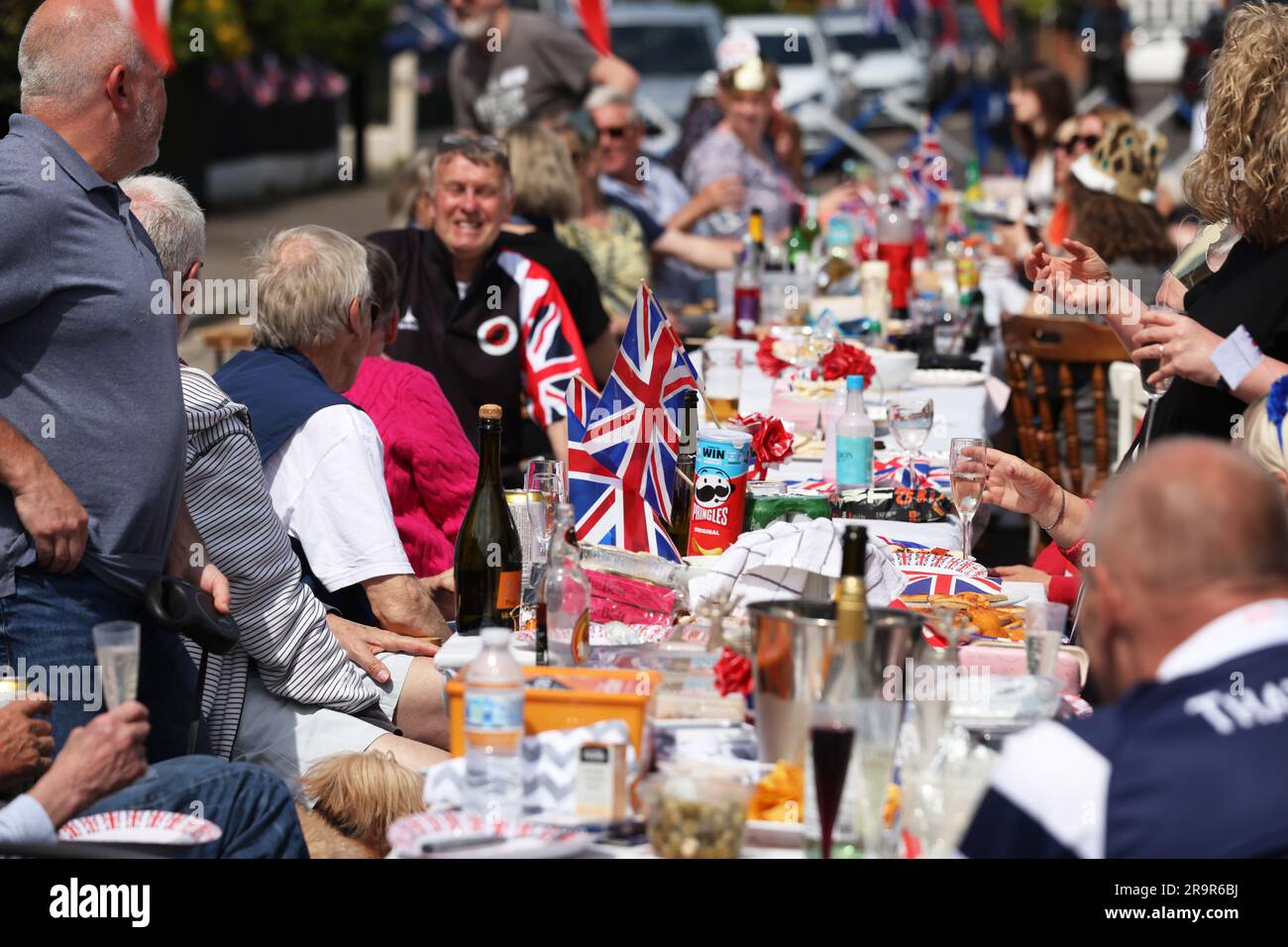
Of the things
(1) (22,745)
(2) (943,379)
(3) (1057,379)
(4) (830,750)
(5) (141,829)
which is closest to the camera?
(4) (830,750)

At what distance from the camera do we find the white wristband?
3.25 meters

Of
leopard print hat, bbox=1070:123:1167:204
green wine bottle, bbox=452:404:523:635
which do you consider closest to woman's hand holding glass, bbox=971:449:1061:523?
green wine bottle, bbox=452:404:523:635

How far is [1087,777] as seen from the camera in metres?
1.80

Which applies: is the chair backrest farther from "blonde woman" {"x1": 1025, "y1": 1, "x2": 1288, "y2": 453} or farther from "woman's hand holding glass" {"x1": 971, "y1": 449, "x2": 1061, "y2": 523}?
"woman's hand holding glass" {"x1": 971, "y1": 449, "x2": 1061, "y2": 523}

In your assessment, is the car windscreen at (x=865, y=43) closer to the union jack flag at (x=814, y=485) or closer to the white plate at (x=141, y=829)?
the union jack flag at (x=814, y=485)

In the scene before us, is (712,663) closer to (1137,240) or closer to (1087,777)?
(1087,777)

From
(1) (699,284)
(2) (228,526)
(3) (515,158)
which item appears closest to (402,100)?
(1) (699,284)

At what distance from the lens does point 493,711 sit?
2.22m

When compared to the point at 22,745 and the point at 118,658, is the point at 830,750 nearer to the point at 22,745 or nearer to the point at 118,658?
the point at 118,658

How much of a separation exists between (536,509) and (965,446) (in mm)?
897

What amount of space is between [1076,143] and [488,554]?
6.23m

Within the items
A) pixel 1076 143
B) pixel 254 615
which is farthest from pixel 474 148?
pixel 1076 143

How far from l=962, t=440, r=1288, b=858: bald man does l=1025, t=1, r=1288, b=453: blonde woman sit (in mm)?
1633

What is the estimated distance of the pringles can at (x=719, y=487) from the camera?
3.44 m
